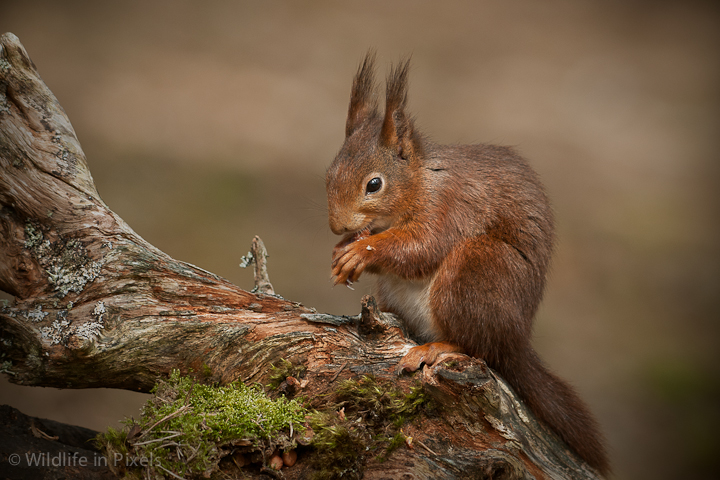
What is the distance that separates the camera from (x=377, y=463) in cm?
179

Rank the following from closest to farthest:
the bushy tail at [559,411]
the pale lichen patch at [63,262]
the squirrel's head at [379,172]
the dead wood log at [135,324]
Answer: the dead wood log at [135,324] → the pale lichen patch at [63,262] → the bushy tail at [559,411] → the squirrel's head at [379,172]

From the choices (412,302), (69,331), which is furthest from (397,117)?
(69,331)

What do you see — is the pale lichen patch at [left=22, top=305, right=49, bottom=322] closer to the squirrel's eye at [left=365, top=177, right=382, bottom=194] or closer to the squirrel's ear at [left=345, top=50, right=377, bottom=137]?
the squirrel's eye at [left=365, top=177, right=382, bottom=194]

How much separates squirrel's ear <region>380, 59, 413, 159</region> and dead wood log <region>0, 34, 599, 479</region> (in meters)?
0.76

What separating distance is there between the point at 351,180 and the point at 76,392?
3.51 meters

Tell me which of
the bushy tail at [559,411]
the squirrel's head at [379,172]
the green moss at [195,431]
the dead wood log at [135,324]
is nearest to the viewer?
the green moss at [195,431]

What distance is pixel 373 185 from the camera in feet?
7.77

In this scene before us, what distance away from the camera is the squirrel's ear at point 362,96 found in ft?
8.59

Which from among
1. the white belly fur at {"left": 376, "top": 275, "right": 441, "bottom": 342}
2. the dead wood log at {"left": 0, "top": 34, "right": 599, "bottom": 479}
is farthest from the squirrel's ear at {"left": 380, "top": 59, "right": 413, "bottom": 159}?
the dead wood log at {"left": 0, "top": 34, "right": 599, "bottom": 479}

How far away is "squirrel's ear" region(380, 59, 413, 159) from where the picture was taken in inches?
93.8

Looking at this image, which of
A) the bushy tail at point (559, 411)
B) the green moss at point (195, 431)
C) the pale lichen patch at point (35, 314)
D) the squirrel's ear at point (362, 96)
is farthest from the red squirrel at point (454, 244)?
the pale lichen patch at point (35, 314)

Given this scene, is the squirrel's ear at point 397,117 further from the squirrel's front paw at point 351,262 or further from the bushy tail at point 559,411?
the bushy tail at point 559,411

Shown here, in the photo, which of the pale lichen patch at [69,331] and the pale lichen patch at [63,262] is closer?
the pale lichen patch at [69,331]

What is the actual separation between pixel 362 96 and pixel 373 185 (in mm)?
562
